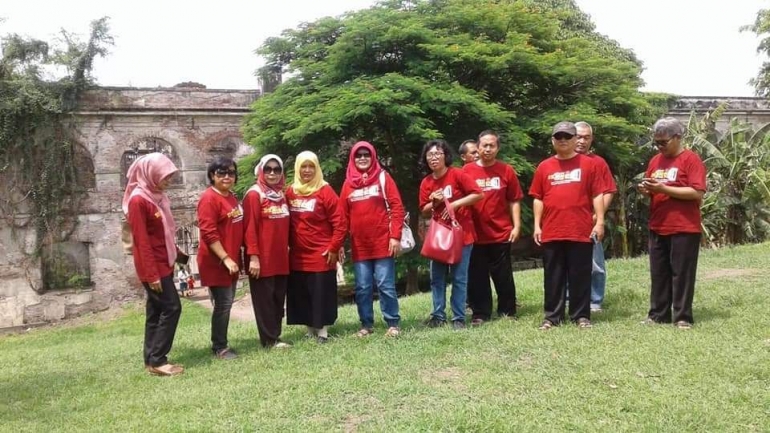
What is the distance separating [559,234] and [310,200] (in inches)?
82.6

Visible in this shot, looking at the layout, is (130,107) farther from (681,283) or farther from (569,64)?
(681,283)

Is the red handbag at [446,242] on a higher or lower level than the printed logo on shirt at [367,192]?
lower

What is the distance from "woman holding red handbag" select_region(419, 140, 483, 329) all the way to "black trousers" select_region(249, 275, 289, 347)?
4.27 feet

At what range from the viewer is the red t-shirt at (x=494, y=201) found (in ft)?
18.5

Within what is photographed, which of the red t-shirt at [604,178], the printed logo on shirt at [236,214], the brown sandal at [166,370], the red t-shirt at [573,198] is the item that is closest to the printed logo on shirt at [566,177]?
the red t-shirt at [573,198]

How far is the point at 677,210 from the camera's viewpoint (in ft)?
16.6

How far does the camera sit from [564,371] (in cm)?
407

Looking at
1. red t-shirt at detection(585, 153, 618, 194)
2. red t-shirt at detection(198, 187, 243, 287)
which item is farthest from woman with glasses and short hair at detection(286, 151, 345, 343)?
red t-shirt at detection(585, 153, 618, 194)

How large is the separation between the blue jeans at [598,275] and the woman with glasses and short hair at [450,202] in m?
1.20

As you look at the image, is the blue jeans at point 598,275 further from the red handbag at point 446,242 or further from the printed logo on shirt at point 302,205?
the printed logo on shirt at point 302,205

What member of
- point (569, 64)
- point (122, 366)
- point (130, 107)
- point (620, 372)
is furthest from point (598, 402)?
point (130, 107)

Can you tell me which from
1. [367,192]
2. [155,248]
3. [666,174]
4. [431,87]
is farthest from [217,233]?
[431,87]

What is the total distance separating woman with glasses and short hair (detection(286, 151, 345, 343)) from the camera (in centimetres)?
543

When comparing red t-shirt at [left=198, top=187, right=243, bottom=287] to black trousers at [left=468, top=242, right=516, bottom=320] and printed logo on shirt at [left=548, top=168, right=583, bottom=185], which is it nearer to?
black trousers at [left=468, top=242, right=516, bottom=320]
